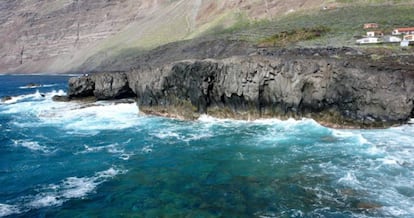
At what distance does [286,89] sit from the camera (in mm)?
41562

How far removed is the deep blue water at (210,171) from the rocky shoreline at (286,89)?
191cm

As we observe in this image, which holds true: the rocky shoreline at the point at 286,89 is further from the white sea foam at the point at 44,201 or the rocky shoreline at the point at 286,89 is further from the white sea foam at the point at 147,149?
the white sea foam at the point at 44,201

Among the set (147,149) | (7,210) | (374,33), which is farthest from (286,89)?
(374,33)

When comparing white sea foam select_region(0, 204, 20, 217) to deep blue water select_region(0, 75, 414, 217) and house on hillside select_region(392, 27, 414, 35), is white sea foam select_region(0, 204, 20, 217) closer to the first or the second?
deep blue water select_region(0, 75, 414, 217)

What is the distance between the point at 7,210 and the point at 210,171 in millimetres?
12852

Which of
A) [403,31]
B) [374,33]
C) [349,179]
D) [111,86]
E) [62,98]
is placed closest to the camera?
[349,179]

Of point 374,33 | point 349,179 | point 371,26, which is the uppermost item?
point 371,26

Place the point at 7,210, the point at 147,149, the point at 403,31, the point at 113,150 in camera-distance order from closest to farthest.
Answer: the point at 7,210 → the point at 147,149 → the point at 113,150 → the point at 403,31

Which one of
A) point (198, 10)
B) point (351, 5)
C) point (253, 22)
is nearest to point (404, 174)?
point (351, 5)

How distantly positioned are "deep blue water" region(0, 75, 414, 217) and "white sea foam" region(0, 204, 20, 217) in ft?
0.22

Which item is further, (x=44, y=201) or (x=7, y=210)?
(x=44, y=201)

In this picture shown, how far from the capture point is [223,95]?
1780 inches

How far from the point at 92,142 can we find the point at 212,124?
41.3 feet

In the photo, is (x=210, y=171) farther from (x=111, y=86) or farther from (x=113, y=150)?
(x=111, y=86)
